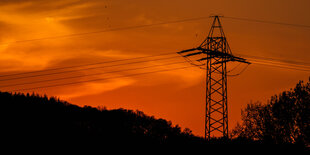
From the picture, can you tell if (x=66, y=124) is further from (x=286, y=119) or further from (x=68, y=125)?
(x=286, y=119)

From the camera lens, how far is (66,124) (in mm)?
48406

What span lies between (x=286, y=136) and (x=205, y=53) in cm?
3065

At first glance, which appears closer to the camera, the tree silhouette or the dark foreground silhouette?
the dark foreground silhouette

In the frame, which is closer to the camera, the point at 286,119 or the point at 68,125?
the point at 68,125

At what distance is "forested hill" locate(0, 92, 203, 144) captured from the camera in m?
43.4

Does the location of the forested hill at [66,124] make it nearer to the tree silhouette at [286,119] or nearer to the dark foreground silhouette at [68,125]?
the dark foreground silhouette at [68,125]

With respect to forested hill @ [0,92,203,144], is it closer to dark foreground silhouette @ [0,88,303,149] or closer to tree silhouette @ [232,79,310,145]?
dark foreground silhouette @ [0,88,303,149]

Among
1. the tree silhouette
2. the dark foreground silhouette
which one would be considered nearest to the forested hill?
the dark foreground silhouette

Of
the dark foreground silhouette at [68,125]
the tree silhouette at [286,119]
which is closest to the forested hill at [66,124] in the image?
the dark foreground silhouette at [68,125]

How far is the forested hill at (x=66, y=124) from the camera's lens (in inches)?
1708

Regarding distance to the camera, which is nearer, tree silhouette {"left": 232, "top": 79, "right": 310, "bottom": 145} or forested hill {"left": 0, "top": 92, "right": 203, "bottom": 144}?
forested hill {"left": 0, "top": 92, "right": 203, "bottom": 144}

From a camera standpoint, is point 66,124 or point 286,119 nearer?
point 66,124

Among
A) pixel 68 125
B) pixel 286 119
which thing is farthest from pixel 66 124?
pixel 286 119

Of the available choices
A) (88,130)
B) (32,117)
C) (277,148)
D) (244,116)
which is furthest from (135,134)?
(244,116)
